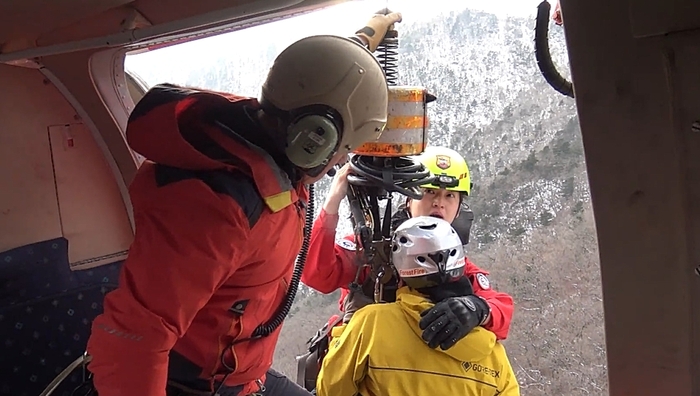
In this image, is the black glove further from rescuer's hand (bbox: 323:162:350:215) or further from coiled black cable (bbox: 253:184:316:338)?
rescuer's hand (bbox: 323:162:350:215)

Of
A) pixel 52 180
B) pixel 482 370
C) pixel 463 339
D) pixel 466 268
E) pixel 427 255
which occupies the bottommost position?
pixel 482 370

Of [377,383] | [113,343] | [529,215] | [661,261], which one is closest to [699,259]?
[661,261]

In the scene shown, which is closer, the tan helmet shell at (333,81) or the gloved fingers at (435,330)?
the tan helmet shell at (333,81)

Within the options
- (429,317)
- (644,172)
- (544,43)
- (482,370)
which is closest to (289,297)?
(429,317)

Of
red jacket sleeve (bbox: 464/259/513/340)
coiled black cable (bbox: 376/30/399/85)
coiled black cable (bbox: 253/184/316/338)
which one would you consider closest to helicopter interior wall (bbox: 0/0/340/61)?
coiled black cable (bbox: 376/30/399/85)

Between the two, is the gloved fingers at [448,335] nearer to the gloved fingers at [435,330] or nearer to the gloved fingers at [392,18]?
the gloved fingers at [435,330]

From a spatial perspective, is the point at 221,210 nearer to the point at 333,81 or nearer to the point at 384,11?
the point at 333,81

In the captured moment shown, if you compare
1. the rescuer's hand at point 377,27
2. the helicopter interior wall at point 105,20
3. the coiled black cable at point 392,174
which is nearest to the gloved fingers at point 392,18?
the rescuer's hand at point 377,27
